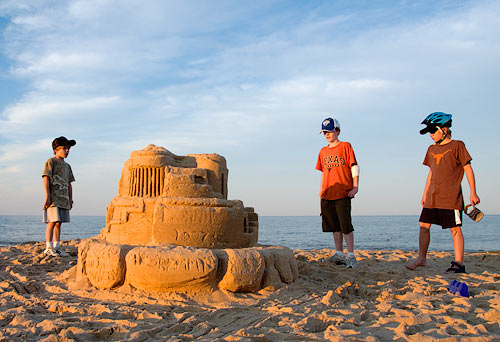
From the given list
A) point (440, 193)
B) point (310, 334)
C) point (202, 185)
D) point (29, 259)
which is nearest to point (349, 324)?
point (310, 334)

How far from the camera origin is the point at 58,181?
17.5 ft

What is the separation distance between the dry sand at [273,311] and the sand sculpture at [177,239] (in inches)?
5.3

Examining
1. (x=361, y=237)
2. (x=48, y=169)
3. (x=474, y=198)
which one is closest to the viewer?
(x=474, y=198)

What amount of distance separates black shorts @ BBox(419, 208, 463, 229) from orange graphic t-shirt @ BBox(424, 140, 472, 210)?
61 millimetres

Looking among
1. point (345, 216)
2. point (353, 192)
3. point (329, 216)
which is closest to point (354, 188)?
point (353, 192)

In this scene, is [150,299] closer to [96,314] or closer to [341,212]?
[96,314]

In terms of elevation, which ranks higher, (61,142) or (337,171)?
(61,142)

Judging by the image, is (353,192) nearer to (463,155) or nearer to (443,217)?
(443,217)

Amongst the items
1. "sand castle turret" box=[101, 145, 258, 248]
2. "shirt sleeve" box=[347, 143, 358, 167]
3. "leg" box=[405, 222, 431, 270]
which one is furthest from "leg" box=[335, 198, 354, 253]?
"sand castle turret" box=[101, 145, 258, 248]

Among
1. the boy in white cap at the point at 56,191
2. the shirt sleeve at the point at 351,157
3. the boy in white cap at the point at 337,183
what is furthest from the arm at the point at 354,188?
the boy in white cap at the point at 56,191

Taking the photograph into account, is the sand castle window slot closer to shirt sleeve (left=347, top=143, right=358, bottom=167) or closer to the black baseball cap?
the black baseball cap

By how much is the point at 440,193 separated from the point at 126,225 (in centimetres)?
334

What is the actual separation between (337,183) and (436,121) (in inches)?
50.2

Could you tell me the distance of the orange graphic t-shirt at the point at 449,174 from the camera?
4.25 meters
